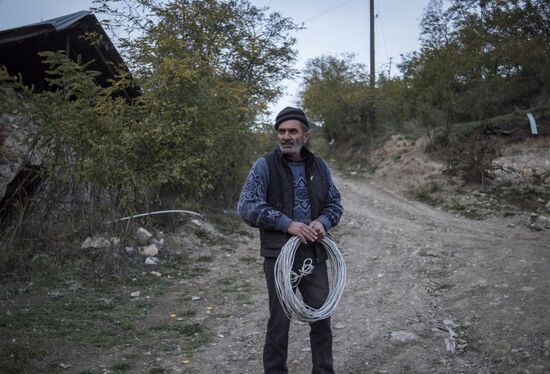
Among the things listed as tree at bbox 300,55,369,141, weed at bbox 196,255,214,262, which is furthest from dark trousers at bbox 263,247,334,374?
tree at bbox 300,55,369,141

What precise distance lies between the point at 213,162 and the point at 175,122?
4.39 ft

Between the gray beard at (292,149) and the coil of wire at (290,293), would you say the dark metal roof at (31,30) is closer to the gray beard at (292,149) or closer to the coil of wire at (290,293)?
the gray beard at (292,149)

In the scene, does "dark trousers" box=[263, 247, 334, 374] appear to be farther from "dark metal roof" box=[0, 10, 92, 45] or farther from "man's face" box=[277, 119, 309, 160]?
"dark metal roof" box=[0, 10, 92, 45]

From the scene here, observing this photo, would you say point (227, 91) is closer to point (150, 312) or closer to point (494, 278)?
point (150, 312)

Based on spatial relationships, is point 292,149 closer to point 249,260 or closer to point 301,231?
point 301,231

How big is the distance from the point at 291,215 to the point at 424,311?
8.06 feet

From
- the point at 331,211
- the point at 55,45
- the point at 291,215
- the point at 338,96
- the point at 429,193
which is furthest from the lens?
the point at 338,96

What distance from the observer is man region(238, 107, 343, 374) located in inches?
116

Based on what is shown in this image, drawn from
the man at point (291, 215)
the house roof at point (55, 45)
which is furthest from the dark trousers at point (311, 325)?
the house roof at point (55, 45)

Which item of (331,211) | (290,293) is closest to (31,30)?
(331,211)

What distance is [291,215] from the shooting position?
3.05 m

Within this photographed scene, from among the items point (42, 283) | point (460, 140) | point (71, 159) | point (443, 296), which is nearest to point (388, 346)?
point (443, 296)

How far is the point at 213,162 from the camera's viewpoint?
9.01 m

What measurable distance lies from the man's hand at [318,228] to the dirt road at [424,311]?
125cm
